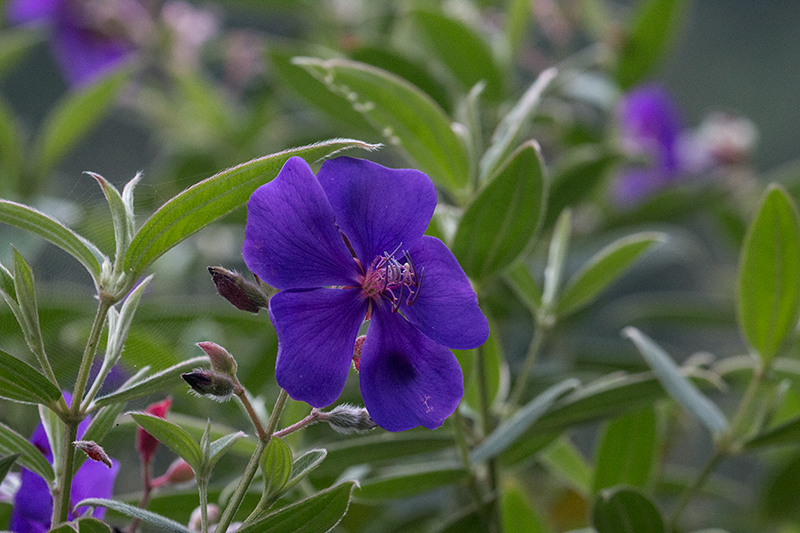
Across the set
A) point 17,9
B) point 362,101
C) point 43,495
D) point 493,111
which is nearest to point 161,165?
point 17,9

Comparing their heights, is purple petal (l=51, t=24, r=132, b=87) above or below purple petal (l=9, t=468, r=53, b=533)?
above

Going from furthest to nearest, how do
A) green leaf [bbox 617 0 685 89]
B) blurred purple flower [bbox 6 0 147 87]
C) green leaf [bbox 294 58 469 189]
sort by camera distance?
blurred purple flower [bbox 6 0 147 87]
green leaf [bbox 617 0 685 89]
green leaf [bbox 294 58 469 189]

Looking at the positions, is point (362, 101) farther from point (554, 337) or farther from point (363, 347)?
point (554, 337)

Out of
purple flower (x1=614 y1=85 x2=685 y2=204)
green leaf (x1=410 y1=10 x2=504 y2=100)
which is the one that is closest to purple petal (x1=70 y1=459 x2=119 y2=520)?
green leaf (x1=410 y1=10 x2=504 y2=100)

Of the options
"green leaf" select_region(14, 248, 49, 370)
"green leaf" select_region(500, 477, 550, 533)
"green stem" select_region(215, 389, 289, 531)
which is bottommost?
"green leaf" select_region(500, 477, 550, 533)

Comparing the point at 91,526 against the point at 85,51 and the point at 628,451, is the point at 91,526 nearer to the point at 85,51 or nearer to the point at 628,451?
the point at 628,451

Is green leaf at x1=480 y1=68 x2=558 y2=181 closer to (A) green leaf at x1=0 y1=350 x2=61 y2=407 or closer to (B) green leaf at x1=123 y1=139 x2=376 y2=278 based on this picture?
(B) green leaf at x1=123 y1=139 x2=376 y2=278
